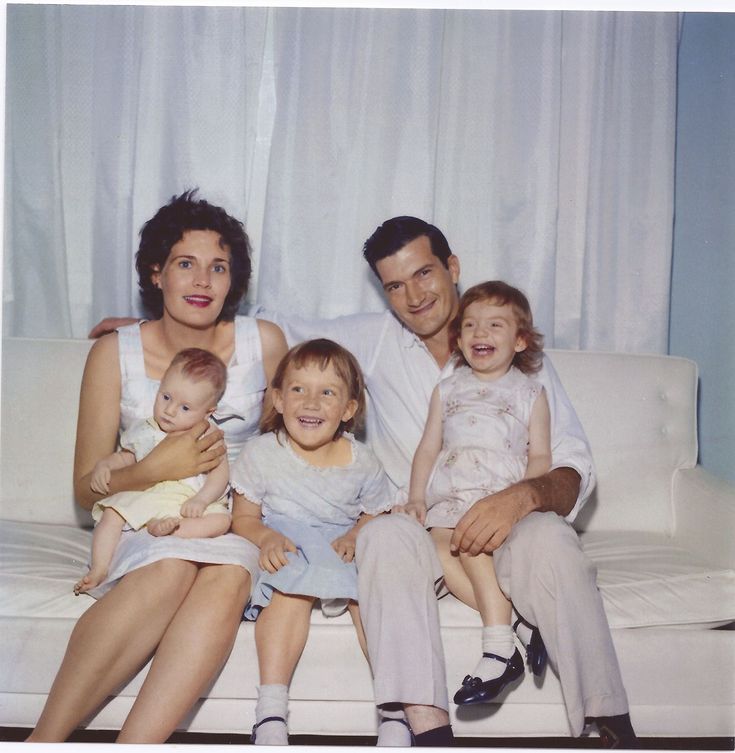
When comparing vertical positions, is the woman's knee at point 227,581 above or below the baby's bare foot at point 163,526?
below

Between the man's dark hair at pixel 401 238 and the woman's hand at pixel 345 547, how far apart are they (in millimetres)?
723

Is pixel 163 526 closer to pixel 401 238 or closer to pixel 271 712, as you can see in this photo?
pixel 271 712

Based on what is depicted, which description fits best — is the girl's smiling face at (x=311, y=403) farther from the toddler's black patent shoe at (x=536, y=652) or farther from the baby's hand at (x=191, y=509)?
the toddler's black patent shoe at (x=536, y=652)

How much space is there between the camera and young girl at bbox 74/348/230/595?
176cm

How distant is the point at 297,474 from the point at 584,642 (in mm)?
674

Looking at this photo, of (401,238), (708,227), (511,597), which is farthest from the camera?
(708,227)

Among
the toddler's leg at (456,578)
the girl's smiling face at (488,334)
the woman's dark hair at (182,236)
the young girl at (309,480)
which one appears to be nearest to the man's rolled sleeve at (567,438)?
the girl's smiling face at (488,334)

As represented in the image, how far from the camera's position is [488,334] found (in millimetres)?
2006

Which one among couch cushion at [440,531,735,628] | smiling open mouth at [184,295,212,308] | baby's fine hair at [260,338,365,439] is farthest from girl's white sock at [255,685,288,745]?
smiling open mouth at [184,295,212,308]

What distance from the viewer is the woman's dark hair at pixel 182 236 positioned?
2006mm

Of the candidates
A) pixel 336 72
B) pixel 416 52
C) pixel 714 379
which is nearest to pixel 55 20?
pixel 336 72

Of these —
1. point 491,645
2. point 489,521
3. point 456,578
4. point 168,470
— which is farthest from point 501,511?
point 168,470

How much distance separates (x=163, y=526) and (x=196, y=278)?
1.88 feet

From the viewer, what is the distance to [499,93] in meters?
2.42
